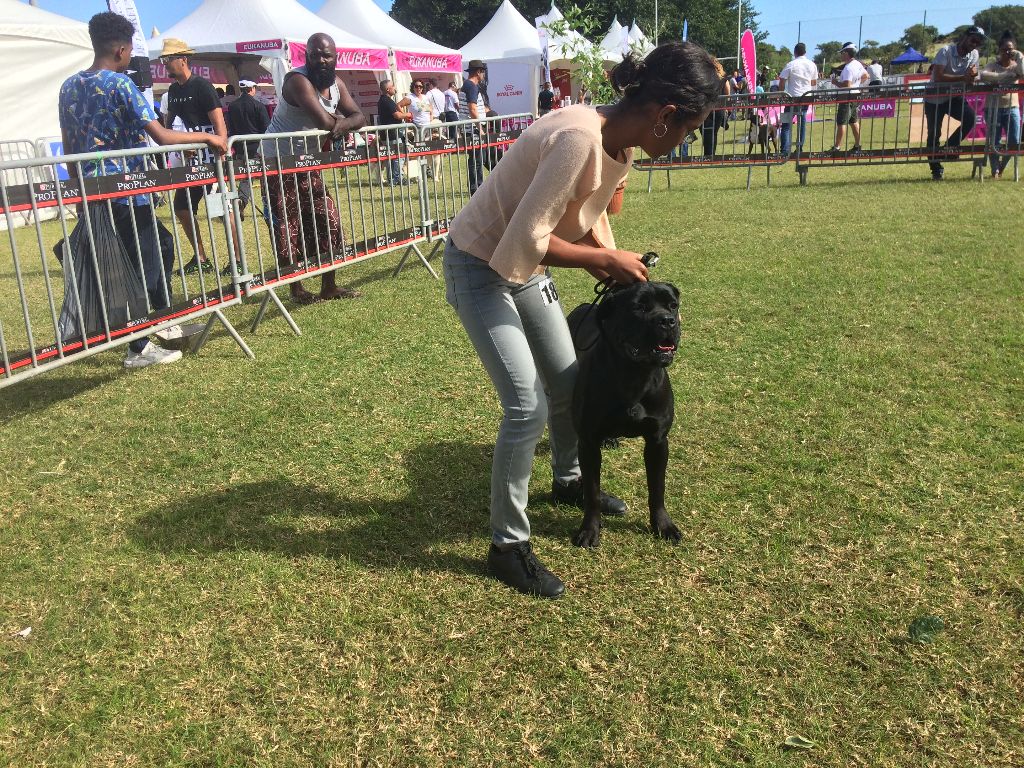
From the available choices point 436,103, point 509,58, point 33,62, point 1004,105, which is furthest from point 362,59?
point 1004,105

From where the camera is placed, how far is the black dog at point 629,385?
8.89 feet

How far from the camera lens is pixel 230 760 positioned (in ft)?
7.22

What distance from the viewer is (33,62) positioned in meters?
14.0

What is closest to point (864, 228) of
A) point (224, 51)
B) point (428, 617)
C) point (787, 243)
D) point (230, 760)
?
point (787, 243)

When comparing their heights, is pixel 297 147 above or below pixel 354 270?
above

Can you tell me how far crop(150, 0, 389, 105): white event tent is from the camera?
18969mm

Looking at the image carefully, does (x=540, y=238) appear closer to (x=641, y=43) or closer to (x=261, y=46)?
(x=261, y=46)

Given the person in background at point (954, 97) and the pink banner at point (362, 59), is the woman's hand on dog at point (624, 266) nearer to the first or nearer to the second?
the person in background at point (954, 97)

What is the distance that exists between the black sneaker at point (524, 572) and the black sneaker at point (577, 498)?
0.58 meters

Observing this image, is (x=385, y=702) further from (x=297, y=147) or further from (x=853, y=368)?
(x=297, y=147)

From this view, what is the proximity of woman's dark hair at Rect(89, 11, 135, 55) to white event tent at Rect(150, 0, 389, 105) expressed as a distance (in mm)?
13494

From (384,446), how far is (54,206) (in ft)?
8.60

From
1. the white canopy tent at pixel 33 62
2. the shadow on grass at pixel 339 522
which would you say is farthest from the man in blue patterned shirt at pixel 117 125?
the white canopy tent at pixel 33 62

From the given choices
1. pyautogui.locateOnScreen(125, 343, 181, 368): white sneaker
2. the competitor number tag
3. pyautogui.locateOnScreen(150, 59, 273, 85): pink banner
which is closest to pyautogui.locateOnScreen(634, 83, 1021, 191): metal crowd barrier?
pyautogui.locateOnScreen(125, 343, 181, 368): white sneaker
